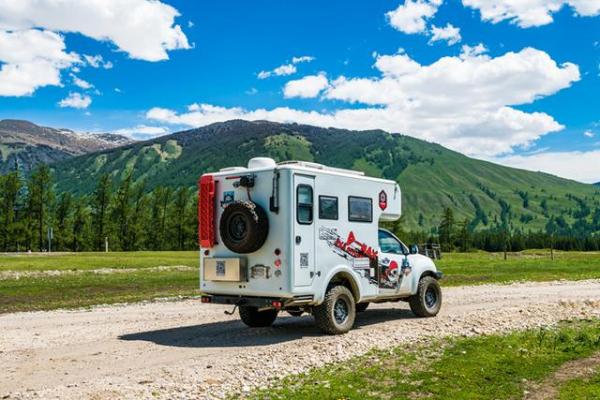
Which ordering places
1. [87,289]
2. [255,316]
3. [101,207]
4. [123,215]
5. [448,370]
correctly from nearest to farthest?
[448,370]
[255,316]
[87,289]
[101,207]
[123,215]

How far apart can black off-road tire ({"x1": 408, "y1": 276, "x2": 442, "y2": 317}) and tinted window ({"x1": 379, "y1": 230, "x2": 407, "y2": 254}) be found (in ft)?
4.42

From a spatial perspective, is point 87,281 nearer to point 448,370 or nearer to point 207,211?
point 207,211

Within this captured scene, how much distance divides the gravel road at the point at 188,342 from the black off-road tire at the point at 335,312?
29 centimetres

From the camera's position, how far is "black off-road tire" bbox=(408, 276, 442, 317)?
1859 centimetres

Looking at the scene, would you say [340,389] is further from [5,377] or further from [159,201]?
[159,201]

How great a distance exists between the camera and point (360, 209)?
1672cm

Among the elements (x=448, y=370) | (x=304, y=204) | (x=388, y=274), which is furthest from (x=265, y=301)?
(x=448, y=370)

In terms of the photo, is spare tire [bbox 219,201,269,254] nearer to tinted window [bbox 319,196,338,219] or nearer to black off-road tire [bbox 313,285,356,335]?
tinted window [bbox 319,196,338,219]

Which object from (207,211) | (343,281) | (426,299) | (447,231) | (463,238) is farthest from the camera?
(463,238)

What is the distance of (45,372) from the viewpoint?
1155 centimetres

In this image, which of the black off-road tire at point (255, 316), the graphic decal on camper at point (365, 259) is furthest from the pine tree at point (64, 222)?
the graphic decal on camper at point (365, 259)

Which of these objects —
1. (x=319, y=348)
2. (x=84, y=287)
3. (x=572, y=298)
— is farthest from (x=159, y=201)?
(x=319, y=348)

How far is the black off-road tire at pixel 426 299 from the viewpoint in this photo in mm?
18594

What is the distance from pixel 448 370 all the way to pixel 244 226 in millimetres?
5949
